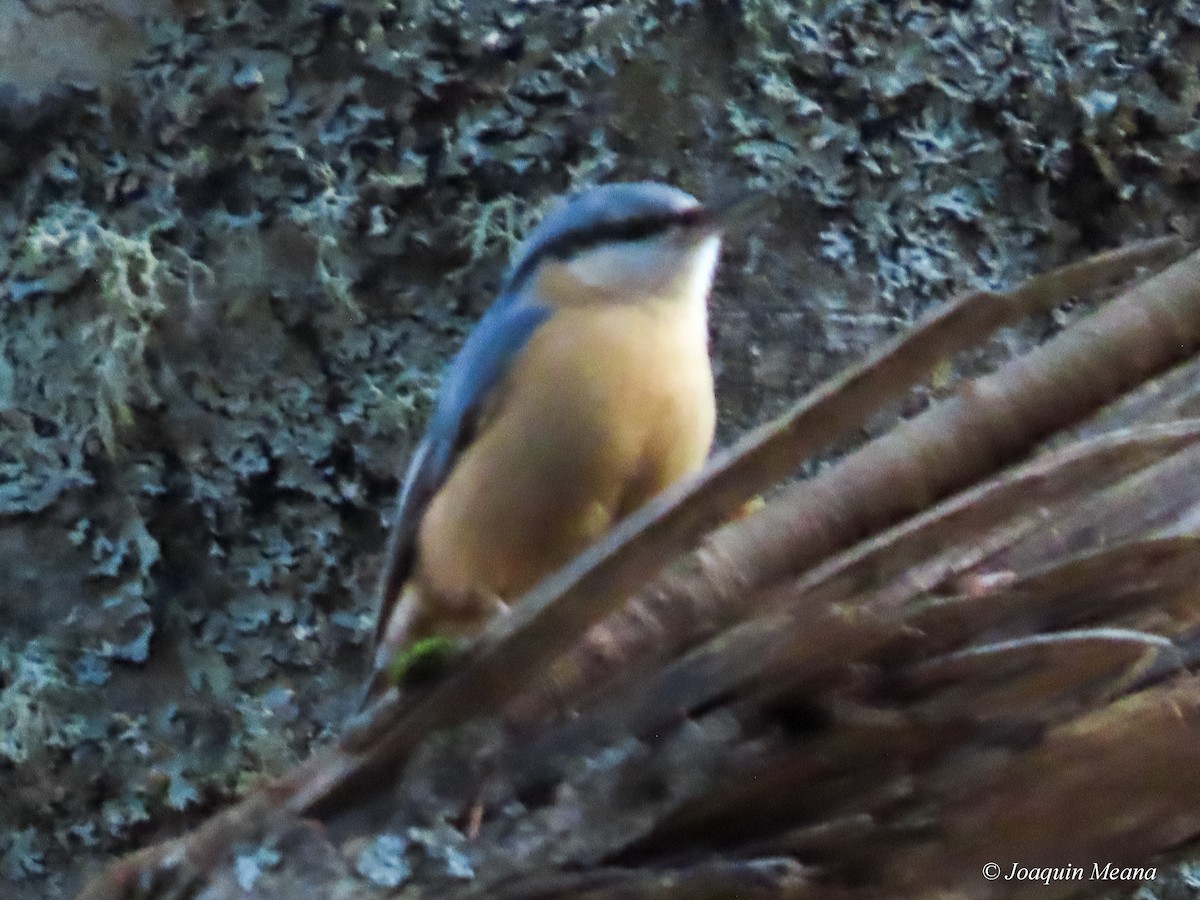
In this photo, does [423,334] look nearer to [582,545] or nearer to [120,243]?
[120,243]

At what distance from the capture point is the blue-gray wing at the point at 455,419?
2.98 ft

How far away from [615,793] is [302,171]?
2.67 feet

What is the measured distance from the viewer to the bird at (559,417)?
0.85 meters

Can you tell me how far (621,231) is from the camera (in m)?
A: 0.95

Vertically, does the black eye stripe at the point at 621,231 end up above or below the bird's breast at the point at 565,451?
above

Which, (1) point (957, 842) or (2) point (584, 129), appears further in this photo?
(2) point (584, 129)

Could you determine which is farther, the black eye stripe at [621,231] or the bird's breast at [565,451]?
the black eye stripe at [621,231]

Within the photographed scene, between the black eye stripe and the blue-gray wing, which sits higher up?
the black eye stripe

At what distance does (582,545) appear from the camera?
2.82ft

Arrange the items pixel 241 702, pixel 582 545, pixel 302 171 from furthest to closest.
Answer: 1. pixel 302 171
2. pixel 241 702
3. pixel 582 545

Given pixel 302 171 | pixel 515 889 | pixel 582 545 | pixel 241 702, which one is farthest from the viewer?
pixel 302 171

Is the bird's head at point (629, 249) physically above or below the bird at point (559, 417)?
above

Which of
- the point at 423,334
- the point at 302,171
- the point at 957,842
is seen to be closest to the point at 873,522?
the point at 957,842

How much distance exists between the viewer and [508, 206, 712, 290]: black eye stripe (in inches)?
37.3
